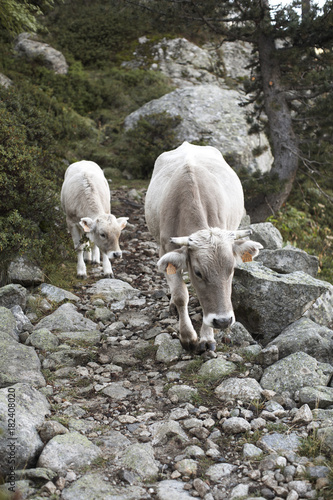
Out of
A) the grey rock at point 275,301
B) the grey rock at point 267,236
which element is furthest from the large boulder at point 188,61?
the grey rock at point 275,301

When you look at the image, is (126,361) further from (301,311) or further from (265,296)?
(301,311)

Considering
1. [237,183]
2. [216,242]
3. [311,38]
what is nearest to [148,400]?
[216,242]

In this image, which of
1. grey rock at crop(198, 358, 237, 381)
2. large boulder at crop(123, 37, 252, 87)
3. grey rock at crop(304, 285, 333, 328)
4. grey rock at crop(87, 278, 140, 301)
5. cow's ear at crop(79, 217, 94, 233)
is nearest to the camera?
grey rock at crop(198, 358, 237, 381)

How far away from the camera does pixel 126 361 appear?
18.7 feet

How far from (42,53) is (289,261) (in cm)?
2141

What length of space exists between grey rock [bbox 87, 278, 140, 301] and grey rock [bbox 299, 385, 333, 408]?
4.34 meters

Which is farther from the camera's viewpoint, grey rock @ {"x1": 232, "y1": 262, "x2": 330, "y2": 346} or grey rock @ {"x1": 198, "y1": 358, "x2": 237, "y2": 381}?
grey rock @ {"x1": 232, "y1": 262, "x2": 330, "y2": 346}

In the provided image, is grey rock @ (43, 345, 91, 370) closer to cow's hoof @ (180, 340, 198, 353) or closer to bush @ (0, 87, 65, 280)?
cow's hoof @ (180, 340, 198, 353)

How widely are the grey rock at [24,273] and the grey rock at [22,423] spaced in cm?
354

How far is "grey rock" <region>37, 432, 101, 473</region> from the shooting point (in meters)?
3.51

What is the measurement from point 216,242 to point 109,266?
4.97m

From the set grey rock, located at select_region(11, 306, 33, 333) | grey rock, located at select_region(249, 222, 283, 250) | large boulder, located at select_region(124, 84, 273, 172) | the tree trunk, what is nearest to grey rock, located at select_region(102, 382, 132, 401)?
grey rock, located at select_region(11, 306, 33, 333)

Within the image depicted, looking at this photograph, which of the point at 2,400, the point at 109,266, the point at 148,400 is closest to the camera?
the point at 2,400

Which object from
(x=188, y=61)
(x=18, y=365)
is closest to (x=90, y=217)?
(x=18, y=365)
